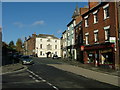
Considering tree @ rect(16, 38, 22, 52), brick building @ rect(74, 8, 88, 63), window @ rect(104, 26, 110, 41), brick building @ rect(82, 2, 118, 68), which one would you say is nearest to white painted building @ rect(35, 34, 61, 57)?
tree @ rect(16, 38, 22, 52)

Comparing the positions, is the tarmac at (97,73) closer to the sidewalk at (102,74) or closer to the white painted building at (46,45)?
the sidewalk at (102,74)

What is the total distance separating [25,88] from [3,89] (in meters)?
1.20

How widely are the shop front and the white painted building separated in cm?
5344

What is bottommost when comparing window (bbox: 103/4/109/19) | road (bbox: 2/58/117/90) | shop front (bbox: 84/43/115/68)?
road (bbox: 2/58/117/90)

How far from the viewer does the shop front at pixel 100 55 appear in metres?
22.8

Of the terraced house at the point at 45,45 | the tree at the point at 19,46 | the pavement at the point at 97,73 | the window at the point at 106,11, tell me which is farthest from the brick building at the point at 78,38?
the tree at the point at 19,46

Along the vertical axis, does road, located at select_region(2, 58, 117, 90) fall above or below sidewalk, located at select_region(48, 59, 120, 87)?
above

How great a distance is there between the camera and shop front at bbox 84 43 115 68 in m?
22.8

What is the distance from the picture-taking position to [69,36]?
172 ft

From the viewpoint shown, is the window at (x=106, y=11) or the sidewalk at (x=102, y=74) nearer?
the sidewalk at (x=102, y=74)

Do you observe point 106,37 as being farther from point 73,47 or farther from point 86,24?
point 73,47

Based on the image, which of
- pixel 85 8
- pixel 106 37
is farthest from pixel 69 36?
pixel 106 37

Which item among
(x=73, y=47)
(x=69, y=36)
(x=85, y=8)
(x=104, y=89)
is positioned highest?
(x=85, y=8)

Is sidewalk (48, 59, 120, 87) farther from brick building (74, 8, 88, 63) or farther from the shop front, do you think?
brick building (74, 8, 88, 63)
